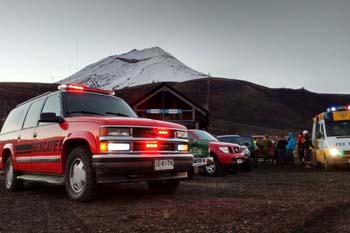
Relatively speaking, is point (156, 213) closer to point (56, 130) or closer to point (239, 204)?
point (239, 204)

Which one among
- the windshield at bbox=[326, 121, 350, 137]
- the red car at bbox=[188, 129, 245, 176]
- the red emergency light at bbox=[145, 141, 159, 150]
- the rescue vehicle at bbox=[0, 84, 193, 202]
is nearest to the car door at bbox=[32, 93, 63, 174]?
the rescue vehicle at bbox=[0, 84, 193, 202]

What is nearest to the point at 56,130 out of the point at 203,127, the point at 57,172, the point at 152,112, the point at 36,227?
the point at 57,172

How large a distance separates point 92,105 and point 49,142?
1042mm

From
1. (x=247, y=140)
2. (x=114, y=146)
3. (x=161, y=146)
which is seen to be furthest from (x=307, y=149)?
(x=114, y=146)

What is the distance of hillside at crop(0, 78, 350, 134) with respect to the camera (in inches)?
4412

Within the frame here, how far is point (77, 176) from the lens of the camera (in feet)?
22.9

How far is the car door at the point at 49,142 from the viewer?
7437mm

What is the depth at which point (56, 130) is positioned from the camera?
7520mm

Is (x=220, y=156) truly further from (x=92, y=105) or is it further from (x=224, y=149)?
(x=92, y=105)

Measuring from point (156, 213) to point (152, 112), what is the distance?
1140 inches

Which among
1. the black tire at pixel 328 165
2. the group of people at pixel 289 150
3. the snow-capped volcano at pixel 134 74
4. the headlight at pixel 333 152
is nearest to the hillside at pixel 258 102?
the snow-capped volcano at pixel 134 74

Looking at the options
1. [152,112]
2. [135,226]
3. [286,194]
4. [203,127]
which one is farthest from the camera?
[203,127]

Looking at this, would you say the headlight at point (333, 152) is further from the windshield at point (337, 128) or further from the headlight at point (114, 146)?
the headlight at point (114, 146)

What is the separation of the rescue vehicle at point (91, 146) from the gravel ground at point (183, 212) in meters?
0.41
